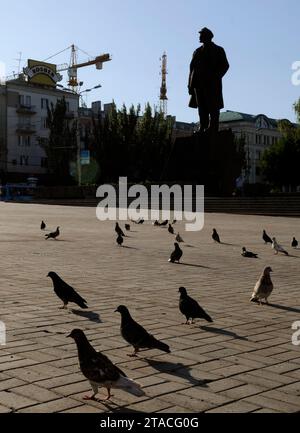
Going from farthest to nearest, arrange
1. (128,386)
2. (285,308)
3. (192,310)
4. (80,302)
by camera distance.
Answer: (285,308) → (80,302) → (192,310) → (128,386)

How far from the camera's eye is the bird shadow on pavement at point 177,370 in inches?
161

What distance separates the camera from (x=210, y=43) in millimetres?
30062

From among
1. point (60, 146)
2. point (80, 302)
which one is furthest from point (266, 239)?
point (60, 146)

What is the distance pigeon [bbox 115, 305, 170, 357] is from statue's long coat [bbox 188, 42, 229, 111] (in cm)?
2652

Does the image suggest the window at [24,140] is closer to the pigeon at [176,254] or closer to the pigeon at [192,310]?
the pigeon at [176,254]

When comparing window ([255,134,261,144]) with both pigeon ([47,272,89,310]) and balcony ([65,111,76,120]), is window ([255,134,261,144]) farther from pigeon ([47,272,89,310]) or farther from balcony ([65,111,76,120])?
pigeon ([47,272,89,310])

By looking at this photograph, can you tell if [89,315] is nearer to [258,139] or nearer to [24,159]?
[24,159]

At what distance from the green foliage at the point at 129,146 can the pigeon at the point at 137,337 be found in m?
50.4

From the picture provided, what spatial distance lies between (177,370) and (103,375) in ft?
3.18

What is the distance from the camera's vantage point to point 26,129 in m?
73.5

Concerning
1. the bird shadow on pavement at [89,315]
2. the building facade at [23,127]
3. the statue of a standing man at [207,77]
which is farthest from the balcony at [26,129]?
the bird shadow on pavement at [89,315]
